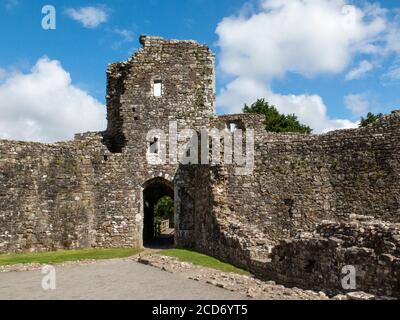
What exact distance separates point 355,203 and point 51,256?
12658mm

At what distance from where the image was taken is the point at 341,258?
463 inches

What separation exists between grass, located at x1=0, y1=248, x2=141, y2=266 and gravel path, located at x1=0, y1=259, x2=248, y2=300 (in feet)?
5.63

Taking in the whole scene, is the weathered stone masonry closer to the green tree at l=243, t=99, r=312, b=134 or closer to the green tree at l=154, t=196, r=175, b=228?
the green tree at l=243, t=99, r=312, b=134

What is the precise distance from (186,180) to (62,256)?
7.35 m

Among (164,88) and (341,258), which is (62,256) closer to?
(164,88)

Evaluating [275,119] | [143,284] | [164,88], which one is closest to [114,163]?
[164,88]

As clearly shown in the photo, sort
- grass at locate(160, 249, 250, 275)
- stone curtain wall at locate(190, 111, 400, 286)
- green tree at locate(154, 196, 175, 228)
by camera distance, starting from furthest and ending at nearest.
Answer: green tree at locate(154, 196, 175, 228) < stone curtain wall at locate(190, 111, 400, 286) < grass at locate(160, 249, 250, 275)

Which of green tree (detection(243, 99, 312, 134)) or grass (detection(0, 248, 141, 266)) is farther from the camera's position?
green tree (detection(243, 99, 312, 134))

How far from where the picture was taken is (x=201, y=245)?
21500mm

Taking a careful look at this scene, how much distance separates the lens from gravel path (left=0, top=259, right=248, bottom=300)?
11.5m

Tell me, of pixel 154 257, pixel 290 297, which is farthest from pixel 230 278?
pixel 154 257

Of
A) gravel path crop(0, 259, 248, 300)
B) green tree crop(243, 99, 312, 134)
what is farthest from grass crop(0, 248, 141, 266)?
green tree crop(243, 99, 312, 134)

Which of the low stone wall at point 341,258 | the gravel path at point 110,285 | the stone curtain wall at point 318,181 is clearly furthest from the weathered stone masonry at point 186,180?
the gravel path at point 110,285
